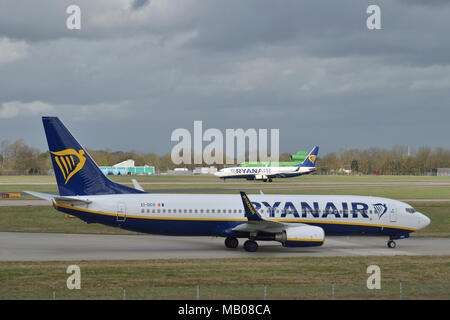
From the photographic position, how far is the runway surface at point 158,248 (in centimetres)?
3100

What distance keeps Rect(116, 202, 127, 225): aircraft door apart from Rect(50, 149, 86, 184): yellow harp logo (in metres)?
3.10

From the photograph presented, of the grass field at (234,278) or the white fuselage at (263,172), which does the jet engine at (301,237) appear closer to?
the grass field at (234,278)

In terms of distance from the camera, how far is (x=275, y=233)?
3203cm

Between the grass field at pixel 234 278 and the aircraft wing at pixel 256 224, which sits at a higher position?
the aircraft wing at pixel 256 224

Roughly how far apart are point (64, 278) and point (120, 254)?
8188mm

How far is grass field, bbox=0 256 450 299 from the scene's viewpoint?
20094 mm

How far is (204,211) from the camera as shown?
3256 cm

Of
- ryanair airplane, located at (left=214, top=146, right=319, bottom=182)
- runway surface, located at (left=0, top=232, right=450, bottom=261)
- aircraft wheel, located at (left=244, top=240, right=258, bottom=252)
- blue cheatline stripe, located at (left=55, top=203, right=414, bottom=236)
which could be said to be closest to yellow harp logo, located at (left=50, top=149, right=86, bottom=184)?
blue cheatline stripe, located at (left=55, top=203, right=414, bottom=236)

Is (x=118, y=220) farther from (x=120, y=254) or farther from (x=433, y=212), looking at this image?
(x=433, y=212)

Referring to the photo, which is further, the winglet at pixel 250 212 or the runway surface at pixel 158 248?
the runway surface at pixel 158 248

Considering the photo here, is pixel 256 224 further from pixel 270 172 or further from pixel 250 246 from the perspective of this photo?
pixel 270 172

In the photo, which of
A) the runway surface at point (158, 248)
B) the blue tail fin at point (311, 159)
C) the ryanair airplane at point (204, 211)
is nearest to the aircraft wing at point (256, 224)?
the ryanair airplane at point (204, 211)

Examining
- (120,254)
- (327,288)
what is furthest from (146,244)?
(327,288)

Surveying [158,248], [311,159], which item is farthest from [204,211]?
[311,159]
